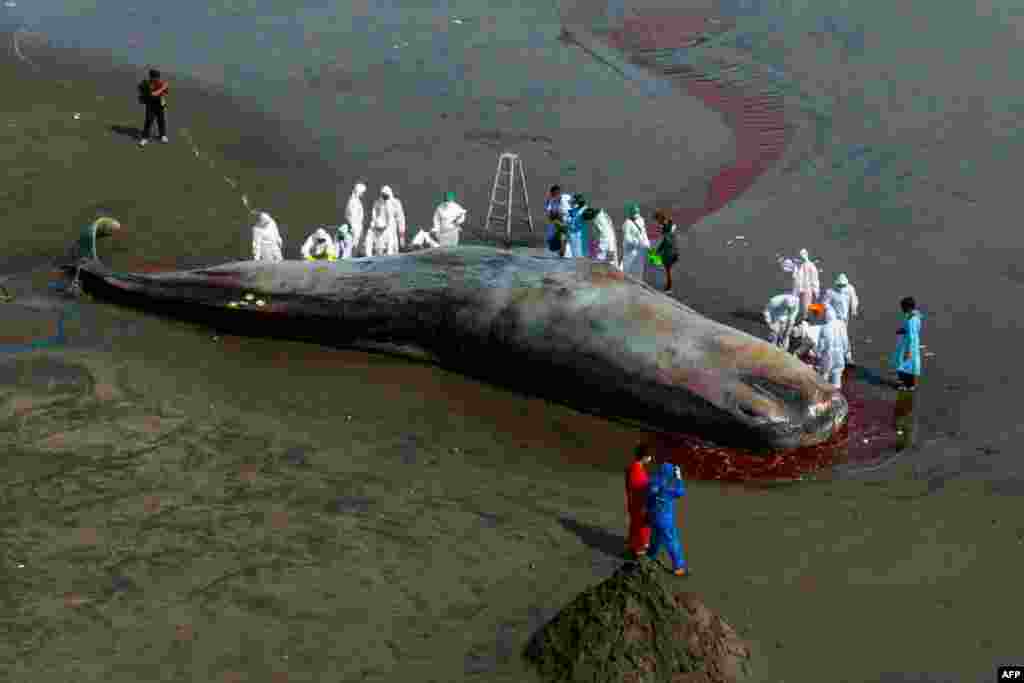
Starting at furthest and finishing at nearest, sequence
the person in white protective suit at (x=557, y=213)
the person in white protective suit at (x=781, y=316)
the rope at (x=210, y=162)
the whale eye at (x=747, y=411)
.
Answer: the rope at (x=210, y=162) → the person in white protective suit at (x=557, y=213) → the person in white protective suit at (x=781, y=316) → the whale eye at (x=747, y=411)

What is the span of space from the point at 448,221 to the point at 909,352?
29.4 feet

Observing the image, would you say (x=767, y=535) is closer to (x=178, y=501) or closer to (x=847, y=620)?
(x=847, y=620)

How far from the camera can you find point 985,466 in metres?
18.2

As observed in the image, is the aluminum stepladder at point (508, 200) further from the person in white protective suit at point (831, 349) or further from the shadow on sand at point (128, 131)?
the shadow on sand at point (128, 131)

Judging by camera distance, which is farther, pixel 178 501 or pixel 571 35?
pixel 571 35

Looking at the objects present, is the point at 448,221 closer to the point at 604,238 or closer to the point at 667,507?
the point at 604,238

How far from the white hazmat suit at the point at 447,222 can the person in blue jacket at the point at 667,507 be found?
36.0ft

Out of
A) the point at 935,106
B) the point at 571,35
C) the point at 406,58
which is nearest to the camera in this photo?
the point at 935,106

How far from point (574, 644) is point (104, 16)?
3194 centimetres

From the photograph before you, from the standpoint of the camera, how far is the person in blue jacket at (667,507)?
603 inches

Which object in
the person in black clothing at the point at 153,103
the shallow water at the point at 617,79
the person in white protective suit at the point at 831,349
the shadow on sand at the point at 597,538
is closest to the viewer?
the shadow on sand at the point at 597,538

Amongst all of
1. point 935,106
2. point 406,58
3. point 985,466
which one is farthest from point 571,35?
point 985,466

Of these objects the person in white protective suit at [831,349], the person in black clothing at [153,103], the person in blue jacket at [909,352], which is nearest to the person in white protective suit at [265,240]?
the person in black clothing at [153,103]

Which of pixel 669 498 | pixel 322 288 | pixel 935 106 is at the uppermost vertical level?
pixel 935 106
